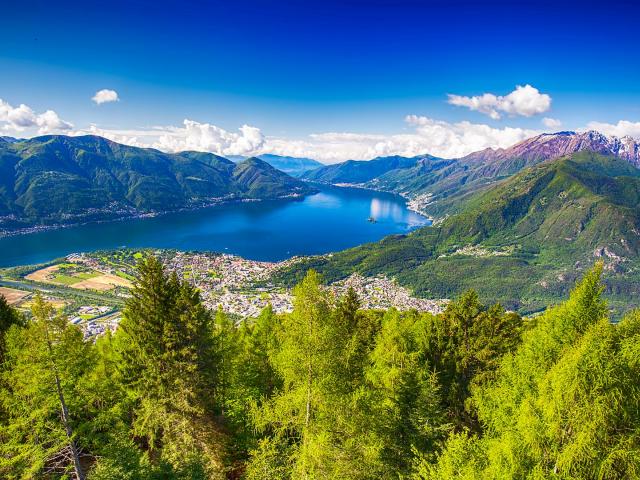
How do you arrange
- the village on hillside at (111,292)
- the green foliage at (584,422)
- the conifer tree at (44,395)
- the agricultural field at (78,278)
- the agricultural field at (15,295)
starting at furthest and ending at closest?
the agricultural field at (78,278) < the agricultural field at (15,295) < the village on hillside at (111,292) < the conifer tree at (44,395) < the green foliage at (584,422)

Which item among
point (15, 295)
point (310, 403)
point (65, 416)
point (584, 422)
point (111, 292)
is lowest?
point (111, 292)

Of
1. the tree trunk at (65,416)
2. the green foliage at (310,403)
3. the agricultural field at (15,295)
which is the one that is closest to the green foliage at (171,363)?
the green foliage at (310,403)

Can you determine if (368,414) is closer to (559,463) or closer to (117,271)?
(559,463)

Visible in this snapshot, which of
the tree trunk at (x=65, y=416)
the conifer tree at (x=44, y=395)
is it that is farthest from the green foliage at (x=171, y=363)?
the conifer tree at (x=44, y=395)

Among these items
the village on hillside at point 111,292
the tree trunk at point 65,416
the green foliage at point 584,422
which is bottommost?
the village on hillside at point 111,292

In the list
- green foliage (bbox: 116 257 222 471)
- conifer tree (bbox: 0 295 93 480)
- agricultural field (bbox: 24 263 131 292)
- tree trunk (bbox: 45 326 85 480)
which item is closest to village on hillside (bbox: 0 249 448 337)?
agricultural field (bbox: 24 263 131 292)

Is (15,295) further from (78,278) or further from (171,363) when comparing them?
(171,363)

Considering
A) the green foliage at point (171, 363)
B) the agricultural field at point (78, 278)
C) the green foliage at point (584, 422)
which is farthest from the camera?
the agricultural field at point (78, 278)

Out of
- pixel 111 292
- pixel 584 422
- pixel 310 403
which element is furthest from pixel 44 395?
pixel 111 292

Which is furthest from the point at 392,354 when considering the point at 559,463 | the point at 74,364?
the point at 74,364

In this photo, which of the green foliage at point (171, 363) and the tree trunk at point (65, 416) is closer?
the tree trunk at point (65, 416)

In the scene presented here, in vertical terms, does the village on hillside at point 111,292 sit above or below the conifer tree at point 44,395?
below

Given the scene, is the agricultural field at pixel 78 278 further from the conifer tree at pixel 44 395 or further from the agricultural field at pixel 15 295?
the conifer tree at pixel 44 395
